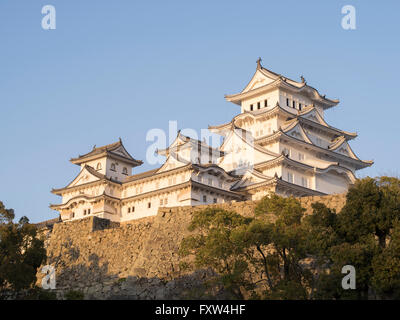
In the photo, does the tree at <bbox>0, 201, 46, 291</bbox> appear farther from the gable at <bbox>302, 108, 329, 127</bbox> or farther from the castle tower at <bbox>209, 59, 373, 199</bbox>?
the gable at <bbox>302, 108, 329, 127</bbox>

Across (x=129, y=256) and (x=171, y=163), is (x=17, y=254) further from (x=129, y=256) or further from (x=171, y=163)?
(x=171, y=163)

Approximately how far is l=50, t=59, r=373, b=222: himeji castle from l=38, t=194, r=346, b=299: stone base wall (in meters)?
12.7

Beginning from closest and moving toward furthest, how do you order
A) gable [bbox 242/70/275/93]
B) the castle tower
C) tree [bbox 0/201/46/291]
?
tree [bbox 0/201/46/291] → the castle tower → gable [bbox 242/70/275/93]

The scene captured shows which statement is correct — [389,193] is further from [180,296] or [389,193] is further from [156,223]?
[156,223]

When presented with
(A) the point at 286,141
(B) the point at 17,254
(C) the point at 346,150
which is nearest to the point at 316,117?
(C) the point at 346,150

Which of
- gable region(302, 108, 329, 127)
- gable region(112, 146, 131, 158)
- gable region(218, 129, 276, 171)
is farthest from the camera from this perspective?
gable region(112, 146, 131, 158)

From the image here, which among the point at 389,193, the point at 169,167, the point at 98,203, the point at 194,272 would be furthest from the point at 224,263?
the point at 98,203

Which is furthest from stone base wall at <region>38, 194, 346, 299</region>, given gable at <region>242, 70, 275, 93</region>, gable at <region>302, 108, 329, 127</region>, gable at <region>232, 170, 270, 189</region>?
gable at <region>302, 108, 329, 127</region>

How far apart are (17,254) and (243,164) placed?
27.1 metres

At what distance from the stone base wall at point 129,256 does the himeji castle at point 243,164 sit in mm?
12675

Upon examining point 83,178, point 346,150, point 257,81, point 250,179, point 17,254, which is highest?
point 257,81

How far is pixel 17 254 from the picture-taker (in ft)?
100

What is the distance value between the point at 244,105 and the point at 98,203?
15.9m

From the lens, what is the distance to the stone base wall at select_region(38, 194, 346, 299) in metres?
32.0
